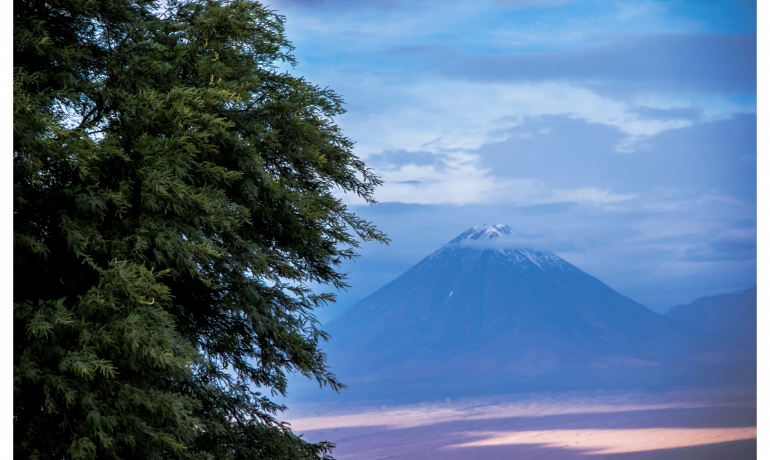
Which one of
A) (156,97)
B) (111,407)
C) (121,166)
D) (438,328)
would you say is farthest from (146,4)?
(438,328)

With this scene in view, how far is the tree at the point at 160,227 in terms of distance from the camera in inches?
258

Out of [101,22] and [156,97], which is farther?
[101,22]

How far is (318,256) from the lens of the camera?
1062cm

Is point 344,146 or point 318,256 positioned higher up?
point 344,146

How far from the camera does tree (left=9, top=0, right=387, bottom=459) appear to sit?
6.54m

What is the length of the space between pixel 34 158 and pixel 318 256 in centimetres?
499

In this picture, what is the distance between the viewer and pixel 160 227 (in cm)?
728
